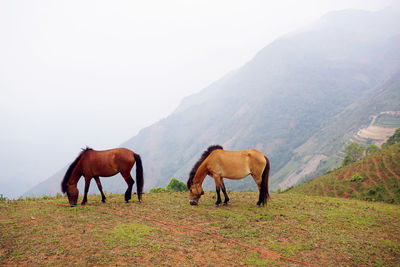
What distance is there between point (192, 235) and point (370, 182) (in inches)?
598

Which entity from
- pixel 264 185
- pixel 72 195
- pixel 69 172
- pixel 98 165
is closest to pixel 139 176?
pixel 98 165

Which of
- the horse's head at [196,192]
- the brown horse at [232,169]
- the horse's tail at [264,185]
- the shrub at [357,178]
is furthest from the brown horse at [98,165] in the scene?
the shrub at [357,178]

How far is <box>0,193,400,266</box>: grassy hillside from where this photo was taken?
525 centimetres

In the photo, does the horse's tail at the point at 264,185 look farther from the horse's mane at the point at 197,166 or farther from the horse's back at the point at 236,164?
the horse's mane at the point at 197,166

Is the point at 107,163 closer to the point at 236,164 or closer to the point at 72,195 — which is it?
the point at 72,195

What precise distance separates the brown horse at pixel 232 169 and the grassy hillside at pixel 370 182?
8967mm

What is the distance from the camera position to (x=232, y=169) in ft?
30.4

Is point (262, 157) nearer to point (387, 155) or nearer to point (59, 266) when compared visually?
point (59, 266)

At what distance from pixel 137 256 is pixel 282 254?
351 cm

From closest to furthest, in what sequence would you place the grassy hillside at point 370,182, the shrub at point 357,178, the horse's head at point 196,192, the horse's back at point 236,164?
the horse's back at point 236,164, the horse's head at point 196,192, the grassy hillside at point 370,182, the shrub at point 357,178

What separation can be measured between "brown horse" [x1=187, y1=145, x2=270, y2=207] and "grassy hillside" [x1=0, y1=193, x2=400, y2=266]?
754mm

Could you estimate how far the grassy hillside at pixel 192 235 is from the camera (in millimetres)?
5252

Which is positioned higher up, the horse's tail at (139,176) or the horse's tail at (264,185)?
the horse's tail at (139,176)

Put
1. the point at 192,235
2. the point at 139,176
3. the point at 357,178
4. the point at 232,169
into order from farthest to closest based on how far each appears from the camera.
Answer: the point at 357,178, the point at 139,176, the point at 232,169, the point at 192,235
